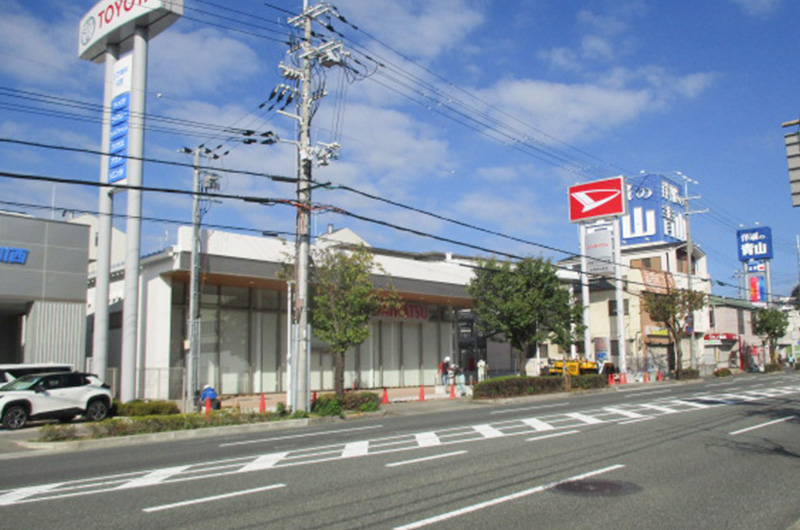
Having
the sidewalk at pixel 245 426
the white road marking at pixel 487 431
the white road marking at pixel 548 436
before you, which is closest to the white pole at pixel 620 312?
the sidewalk at pixel 245 426

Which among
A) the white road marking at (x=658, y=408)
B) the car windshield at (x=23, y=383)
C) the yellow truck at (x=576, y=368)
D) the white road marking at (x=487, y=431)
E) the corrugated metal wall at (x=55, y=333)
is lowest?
the white road marking at (x=658, y=408)

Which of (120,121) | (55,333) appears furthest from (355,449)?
(120,121)

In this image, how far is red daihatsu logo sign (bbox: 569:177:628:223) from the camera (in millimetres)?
48781

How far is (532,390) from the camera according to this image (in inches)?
1259

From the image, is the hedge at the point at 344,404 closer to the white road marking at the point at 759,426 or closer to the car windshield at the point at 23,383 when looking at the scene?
the car windshield at the point at 23,383

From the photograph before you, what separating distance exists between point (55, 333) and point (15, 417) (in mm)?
7232

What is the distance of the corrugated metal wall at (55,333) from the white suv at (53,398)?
4982 mm

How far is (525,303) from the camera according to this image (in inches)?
1359

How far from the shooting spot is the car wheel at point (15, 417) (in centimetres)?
2005

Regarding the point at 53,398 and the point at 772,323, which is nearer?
the point at 53,398

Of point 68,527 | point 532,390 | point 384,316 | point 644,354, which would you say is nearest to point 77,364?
point 384,316

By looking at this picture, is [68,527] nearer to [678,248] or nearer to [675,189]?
[678,248]

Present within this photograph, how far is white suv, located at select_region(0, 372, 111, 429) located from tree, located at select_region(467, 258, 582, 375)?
19.4 m

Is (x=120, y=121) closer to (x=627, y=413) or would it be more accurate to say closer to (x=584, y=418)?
(x=584, y=418)
